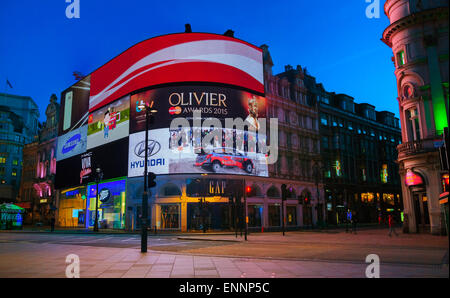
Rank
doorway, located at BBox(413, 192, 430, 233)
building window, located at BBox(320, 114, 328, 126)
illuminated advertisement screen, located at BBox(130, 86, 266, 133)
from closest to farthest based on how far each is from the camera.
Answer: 1. doorway, located at BBox(413, 192, 430, 233)
2. illuminated advertisement screen, located at BBox(130, 86, 266, 133)
3. building window, located at BBox(320, 114, 328, 126)

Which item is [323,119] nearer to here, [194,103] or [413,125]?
[194,103]

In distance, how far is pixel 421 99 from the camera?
1177 inches

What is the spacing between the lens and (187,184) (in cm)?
4397

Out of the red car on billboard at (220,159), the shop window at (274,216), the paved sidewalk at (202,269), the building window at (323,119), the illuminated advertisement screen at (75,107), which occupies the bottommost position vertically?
the paved sidewalk at (202,269)

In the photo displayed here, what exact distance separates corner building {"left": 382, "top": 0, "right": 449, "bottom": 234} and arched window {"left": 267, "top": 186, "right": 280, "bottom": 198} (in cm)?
2023

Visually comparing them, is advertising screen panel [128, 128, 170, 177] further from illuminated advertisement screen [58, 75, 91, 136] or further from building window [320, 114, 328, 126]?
building window [320, 114, 328, 126]

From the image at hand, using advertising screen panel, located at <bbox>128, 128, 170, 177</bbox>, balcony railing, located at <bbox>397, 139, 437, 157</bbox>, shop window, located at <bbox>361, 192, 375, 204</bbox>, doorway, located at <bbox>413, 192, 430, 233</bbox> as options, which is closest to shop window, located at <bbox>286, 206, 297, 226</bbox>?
shop window, located at <bbox>361, 192, 375, 204</bbox>

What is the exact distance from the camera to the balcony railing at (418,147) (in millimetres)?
28906

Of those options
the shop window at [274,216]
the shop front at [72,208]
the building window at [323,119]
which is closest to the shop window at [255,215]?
the shop window at [274,216]

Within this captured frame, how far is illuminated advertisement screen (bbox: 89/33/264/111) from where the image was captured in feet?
152

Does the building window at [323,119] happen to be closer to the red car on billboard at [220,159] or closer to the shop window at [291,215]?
the shop window at [291,215]

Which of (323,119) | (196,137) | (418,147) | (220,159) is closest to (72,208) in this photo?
(196,137)

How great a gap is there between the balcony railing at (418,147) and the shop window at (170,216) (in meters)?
26.4
